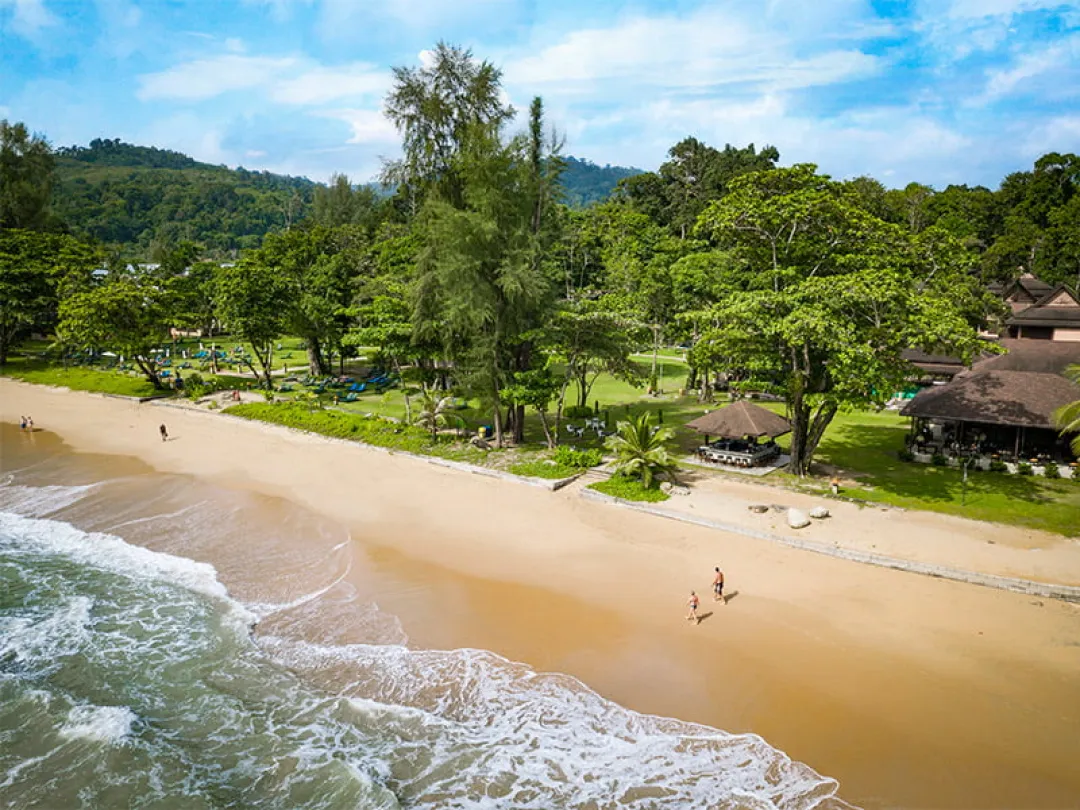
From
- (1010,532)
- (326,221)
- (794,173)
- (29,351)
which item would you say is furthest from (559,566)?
(326,221)

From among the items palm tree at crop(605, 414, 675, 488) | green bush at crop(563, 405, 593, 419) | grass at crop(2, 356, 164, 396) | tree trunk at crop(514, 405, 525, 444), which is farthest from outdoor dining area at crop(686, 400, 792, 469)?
grass at crop(2, 356, 164, 396)


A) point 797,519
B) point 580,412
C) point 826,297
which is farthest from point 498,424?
point 826,297

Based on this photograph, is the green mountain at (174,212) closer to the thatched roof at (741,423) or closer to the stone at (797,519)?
the thatched roof at (741,423)

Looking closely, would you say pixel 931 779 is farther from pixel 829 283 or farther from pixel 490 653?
pixel 829 283

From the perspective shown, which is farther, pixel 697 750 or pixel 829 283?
pixel 829 283

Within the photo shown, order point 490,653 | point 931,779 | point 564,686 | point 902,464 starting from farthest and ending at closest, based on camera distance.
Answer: point 902,464
point 490,653
point 564,686
point 931,779

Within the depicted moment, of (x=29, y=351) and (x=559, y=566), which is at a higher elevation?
(x=29, y=351)
